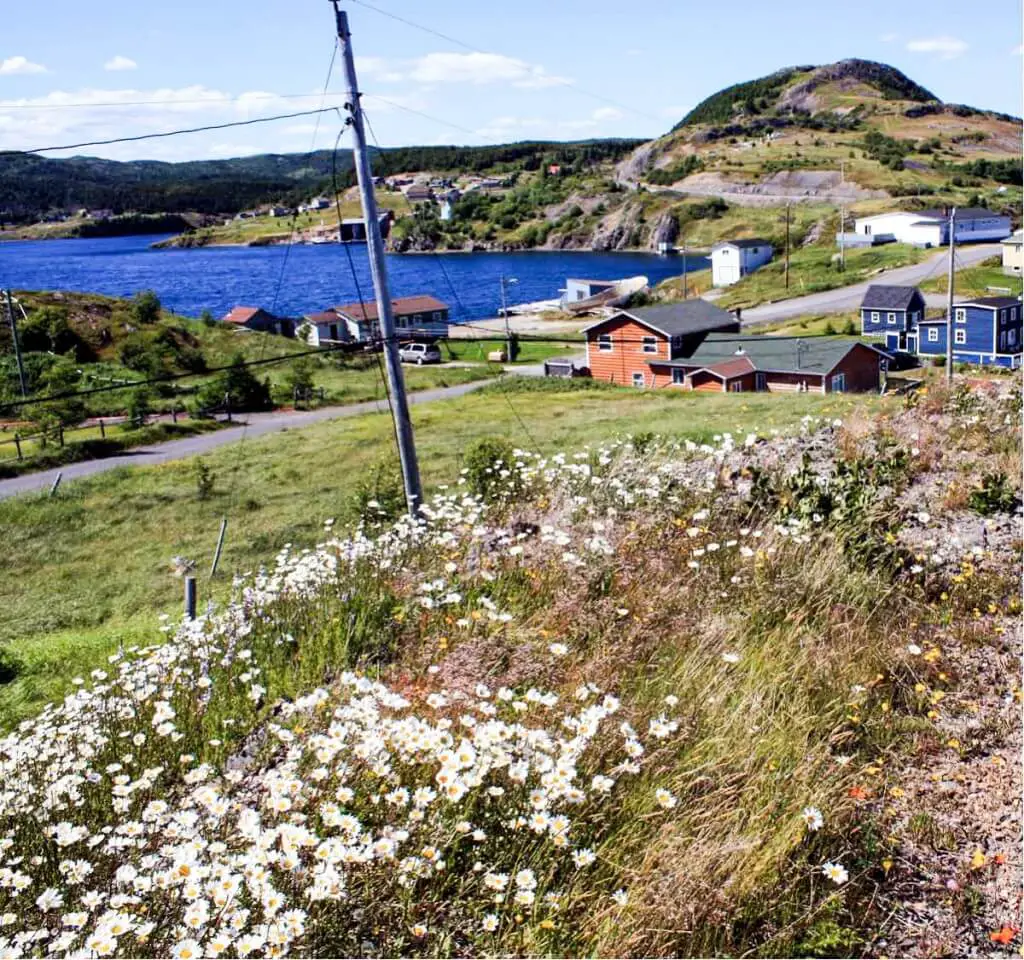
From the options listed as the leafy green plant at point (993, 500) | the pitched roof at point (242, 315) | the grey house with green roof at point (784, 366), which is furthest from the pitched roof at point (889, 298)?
the leafy green plant at point (993, 500)

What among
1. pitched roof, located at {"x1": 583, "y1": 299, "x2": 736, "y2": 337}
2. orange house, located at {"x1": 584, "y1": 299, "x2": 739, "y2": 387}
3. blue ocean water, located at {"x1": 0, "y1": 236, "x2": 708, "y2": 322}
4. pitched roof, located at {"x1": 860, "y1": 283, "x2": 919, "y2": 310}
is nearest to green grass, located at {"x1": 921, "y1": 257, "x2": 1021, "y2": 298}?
pitched roof, located at {"x1": 860, "y1": 283, "x2": 919, "y2": 310}

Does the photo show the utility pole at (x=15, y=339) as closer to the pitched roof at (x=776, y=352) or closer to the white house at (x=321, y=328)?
the white house at (x=321, y=328)

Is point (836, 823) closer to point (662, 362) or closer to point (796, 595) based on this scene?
point (796, 595)

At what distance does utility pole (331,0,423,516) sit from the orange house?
36.0m

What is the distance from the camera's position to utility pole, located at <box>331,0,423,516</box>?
1081 centimetres

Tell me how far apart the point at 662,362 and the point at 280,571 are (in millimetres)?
43057

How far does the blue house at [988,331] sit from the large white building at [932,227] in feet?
156

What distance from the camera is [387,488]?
49.4ft

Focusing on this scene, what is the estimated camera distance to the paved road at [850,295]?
70875 millimetres

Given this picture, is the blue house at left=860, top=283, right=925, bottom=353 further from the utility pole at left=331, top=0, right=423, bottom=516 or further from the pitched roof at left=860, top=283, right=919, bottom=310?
the utility pole at left=331, top=0, right=423, bottom=516

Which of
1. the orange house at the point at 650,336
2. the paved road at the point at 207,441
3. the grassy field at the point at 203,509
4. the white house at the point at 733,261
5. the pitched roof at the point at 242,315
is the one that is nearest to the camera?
the grassy field at the point at 203,509

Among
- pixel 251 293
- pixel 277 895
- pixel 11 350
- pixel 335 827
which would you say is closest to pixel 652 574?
pixel 335 827

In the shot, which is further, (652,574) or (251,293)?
(251,293)

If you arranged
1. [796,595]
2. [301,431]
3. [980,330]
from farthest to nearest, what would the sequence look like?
[980,330] → [301,431] → [796,595]
